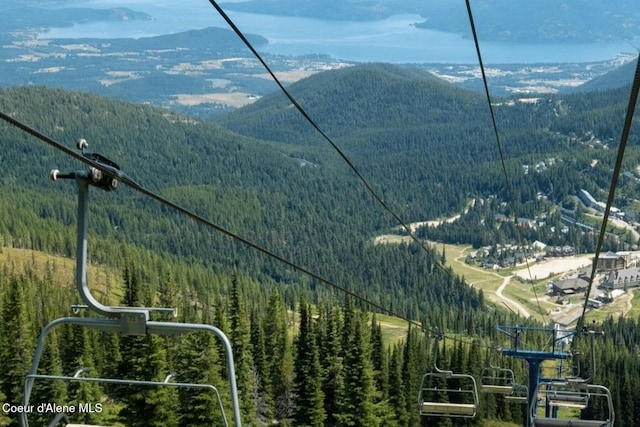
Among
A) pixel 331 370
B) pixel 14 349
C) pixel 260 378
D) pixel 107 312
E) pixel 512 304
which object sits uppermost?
pixel 107 312

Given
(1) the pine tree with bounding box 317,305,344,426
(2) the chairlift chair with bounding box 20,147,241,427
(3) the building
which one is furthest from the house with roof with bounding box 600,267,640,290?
(2) the chairlift chair with bounding box 20,147,241,427

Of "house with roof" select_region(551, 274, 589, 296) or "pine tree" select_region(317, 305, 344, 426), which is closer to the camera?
"pine tree" select_region(317, 305, 344, 426)

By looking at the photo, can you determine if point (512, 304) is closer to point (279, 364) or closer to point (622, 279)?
point (622, 279)

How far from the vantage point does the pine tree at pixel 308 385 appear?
45531 mm

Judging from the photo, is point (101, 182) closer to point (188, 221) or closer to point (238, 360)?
point (238, 360)

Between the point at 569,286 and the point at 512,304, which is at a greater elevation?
the point at 569,286

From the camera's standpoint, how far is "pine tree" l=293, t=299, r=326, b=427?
149ft

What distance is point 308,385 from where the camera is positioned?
46.1m

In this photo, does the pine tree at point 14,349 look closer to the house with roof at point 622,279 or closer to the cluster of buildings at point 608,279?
the cluster of buildings at point 608,279

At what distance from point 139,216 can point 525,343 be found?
100 m

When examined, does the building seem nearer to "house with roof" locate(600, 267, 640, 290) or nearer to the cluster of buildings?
the cluster of buildings

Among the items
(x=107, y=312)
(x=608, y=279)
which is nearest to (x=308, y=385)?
(x=107, y=312)

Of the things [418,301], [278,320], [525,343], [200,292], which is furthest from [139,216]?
[278,320]

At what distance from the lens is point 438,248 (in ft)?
594
